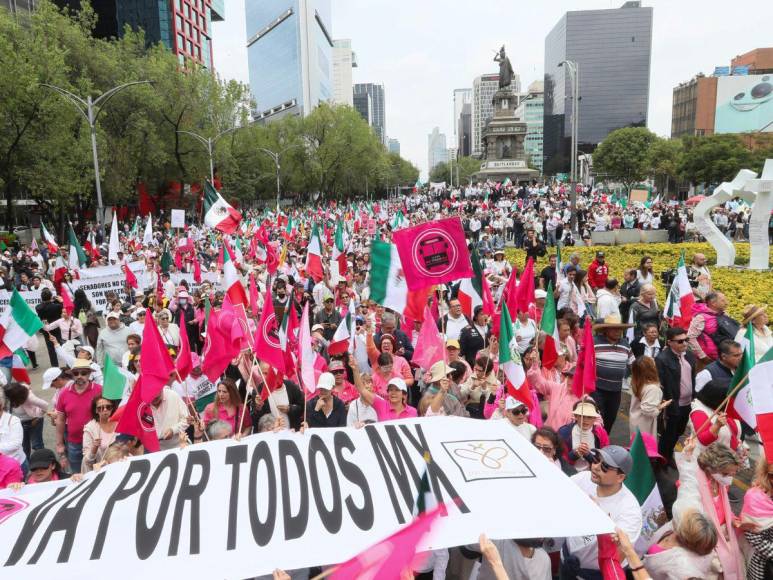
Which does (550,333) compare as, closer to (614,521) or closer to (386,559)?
(614,521)

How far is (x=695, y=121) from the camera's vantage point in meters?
95.4

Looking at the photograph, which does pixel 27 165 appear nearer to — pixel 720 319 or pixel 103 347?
pixel 103 347

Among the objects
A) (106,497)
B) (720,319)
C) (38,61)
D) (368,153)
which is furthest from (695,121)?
(106,497)

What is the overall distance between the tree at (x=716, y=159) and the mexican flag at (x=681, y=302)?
188 feet

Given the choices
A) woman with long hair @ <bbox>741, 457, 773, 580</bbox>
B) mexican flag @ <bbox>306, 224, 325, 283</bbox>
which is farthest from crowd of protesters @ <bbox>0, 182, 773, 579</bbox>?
mexican flag @ <bbox>306, 224, 325, 283</bbox>

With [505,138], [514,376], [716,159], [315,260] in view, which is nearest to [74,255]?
[315,260]

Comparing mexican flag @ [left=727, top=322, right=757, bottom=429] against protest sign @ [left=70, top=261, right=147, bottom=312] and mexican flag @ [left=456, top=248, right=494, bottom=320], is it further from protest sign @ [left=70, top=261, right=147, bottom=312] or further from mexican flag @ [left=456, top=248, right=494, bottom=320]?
protest sign @ [left=70, top=261, right=147, bottom=312]

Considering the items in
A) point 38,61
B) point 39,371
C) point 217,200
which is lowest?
point 39,371

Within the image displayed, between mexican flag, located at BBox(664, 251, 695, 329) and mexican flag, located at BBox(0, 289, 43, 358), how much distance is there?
8.18 metres

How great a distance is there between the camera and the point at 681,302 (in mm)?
7852

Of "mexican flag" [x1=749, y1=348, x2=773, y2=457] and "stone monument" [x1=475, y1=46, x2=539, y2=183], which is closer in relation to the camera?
"mexican flag" [x1=749, y1=348, x2=773, y2=457]

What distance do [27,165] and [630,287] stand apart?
2742cm

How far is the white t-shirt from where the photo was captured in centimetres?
336

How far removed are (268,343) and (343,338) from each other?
182cm
